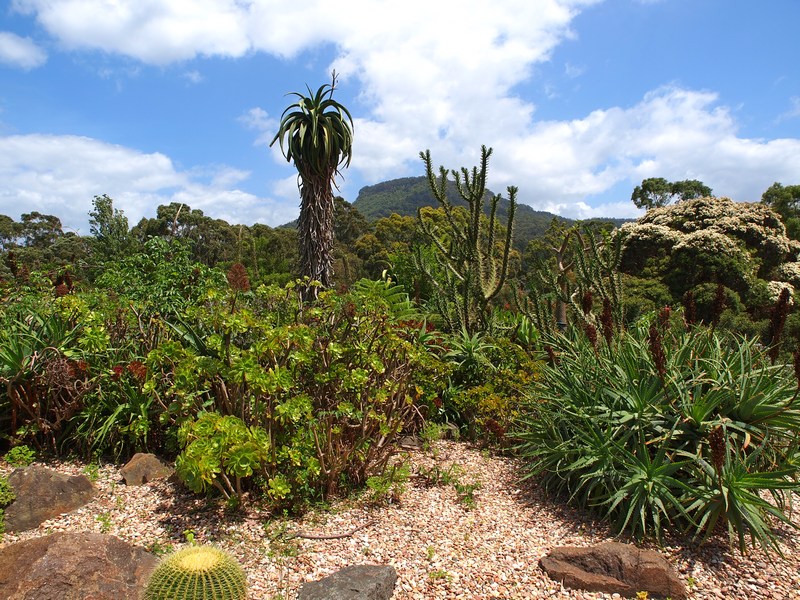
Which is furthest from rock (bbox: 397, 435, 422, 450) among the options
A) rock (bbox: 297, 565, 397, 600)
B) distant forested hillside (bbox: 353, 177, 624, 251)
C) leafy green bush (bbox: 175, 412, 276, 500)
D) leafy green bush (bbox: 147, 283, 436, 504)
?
distant forested hillside (bbox: 353, 177, 624, 251)

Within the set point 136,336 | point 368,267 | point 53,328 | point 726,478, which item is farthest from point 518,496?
point 368,267

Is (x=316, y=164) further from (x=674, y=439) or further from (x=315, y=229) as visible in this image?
(x=674, y=439)

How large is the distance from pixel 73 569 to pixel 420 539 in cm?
205

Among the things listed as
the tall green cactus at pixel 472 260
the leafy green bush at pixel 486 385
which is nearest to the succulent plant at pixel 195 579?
the leafy green bush at pixel 486 385

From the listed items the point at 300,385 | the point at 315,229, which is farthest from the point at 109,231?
the point at 300,385

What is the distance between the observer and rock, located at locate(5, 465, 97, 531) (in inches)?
143

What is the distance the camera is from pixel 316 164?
8.38 meters

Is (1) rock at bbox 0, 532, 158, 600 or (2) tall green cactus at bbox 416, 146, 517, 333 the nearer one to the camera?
(1) rock at bbox 0, 532, 158, 600

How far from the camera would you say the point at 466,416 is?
6008mm

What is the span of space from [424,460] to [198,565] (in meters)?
2.90

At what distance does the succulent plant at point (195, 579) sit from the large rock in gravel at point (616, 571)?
1.92m

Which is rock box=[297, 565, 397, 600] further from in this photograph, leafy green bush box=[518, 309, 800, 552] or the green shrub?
the green shrub

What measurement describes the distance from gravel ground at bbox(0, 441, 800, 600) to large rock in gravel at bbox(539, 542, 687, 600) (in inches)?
2.9

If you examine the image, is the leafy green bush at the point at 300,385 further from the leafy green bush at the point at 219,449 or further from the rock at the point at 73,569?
the rock at the point at 73,569
